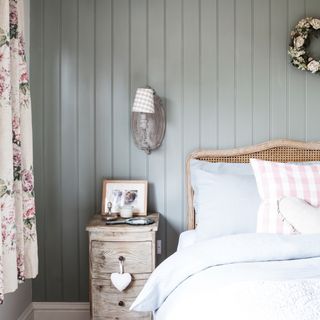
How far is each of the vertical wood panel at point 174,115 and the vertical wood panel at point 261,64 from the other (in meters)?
0.51

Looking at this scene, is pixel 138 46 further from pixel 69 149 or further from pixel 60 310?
pixel 60 310

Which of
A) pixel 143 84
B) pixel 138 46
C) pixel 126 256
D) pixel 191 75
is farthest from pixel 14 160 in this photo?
pixel 191 75

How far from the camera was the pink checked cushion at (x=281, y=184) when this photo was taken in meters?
2.05

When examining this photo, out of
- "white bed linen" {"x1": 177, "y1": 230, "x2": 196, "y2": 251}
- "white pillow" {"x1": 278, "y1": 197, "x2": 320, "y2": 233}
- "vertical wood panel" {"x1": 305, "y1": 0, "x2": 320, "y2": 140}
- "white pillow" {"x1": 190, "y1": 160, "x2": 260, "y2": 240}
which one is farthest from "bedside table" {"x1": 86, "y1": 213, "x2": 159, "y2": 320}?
"vertical wood panel" {"x1": 305, "y1": 0, "x2": 320, "y2": 140}

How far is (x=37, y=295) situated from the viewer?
2.73 metres

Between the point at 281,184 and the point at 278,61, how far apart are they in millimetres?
964

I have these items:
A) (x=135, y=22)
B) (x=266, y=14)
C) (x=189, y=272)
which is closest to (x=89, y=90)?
(x=135, y=22)

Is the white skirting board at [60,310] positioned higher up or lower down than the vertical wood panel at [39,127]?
lower down

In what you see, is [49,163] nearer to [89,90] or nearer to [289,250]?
[89,90]

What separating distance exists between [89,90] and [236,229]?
53.3 inches

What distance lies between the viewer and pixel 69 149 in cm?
272

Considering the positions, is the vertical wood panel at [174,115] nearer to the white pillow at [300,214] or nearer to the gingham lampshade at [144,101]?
the gingham lampshade at [144,101]

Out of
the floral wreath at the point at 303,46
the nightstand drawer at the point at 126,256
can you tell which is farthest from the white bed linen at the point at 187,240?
the floral wreath at the point at 303,46

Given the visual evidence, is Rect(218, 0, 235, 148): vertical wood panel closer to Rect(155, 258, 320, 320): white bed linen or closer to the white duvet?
the white duvet
